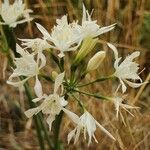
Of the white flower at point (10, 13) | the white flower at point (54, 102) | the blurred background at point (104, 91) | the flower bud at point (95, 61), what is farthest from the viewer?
the blurred background at point (104, 91)

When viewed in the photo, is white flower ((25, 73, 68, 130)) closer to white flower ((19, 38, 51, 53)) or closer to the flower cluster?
the flower cluster

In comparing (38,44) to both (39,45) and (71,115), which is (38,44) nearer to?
(39,45)

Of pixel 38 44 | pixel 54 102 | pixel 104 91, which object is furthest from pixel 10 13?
pixel 104 91

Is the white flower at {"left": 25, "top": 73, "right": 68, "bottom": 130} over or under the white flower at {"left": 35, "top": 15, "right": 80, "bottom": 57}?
under

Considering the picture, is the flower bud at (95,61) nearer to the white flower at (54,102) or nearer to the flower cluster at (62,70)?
the flower cluster at (62,70)

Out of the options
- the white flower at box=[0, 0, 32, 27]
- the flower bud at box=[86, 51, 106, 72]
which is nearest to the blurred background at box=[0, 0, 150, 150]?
the white flower at box=[0, 0, 32, 27]

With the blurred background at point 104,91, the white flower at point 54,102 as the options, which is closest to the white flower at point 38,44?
the white flower at point 54,102

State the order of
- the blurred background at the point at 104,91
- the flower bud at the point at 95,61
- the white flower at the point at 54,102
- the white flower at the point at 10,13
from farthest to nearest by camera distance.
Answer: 1. the blurred background at the point at 104,91
2. the white flower at the point at 10,13
3. the flower bud at the point at 95,61
4. the white flower at the point at 54,102

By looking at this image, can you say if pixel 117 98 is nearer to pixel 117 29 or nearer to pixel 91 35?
pixel 91 35
